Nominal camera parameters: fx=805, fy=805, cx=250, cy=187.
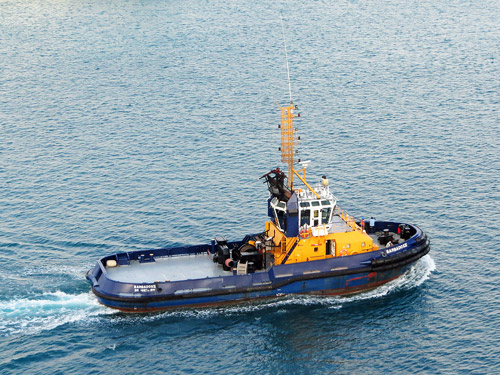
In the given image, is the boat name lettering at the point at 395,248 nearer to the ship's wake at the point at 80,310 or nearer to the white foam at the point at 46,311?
the ship's wake at the point at 80,310

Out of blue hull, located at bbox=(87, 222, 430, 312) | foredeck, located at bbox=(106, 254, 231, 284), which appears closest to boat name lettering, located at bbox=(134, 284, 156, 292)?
blue hull, located at bbox=(87, 222, 430, 312)

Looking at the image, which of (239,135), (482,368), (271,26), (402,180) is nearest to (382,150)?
(402,180)

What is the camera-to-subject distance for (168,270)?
53.0 m

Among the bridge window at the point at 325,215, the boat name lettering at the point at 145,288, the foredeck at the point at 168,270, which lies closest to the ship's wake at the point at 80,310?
the boat name lettering at the point at 145,288

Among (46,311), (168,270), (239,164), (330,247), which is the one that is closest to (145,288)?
(168,270)

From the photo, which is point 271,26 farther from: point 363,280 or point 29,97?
point 363,280

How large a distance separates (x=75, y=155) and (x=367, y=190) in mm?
28640

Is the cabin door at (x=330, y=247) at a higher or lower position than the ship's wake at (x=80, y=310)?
higher

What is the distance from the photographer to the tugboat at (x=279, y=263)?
50406 mm

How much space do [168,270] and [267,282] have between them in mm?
6688

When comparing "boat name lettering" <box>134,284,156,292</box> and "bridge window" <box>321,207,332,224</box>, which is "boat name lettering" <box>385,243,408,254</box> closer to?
"bridge window" <box>321,207,332,224</box>

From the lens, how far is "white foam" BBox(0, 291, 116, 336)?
48719 mm

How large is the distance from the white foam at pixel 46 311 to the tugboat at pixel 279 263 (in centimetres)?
123

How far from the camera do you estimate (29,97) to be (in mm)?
95125
